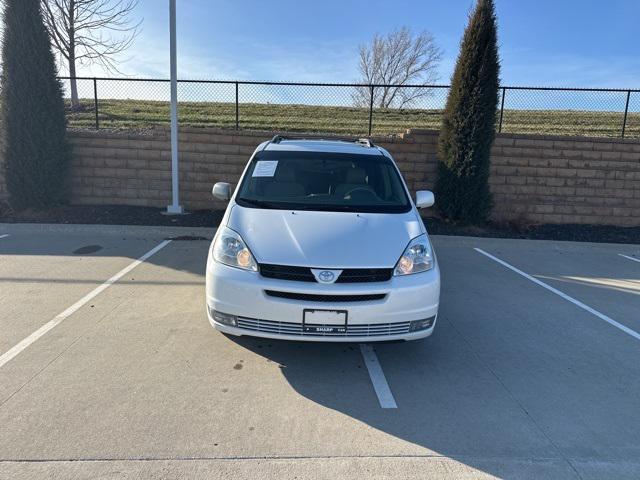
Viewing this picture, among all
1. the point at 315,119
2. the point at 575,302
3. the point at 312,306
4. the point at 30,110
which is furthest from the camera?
the point at 315,119

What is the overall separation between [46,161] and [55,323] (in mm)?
6803

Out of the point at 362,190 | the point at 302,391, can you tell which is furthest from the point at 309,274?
the point at 362,190

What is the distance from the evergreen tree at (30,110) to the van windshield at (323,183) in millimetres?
7111

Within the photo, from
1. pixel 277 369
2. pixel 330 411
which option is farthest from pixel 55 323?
pixel 330 411

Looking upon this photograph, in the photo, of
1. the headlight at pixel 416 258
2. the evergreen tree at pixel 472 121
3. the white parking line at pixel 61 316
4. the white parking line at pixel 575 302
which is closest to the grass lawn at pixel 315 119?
the evergreen tree at pixel 472 121

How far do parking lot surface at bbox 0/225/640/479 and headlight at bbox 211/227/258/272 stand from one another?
2.77ft

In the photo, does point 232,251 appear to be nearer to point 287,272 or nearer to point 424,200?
point 287,272

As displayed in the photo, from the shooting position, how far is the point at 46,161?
32.4 ft

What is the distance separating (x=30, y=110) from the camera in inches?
383

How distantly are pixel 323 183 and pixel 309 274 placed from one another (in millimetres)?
1703

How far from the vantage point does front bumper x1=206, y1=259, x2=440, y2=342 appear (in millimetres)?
3332

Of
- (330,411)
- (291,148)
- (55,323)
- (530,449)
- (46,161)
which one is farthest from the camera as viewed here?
(46,161)

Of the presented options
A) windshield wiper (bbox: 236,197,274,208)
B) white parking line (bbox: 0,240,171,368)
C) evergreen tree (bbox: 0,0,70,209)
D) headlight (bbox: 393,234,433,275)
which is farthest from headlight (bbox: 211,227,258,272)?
evergreen tree (bbox: 0,0,70,209)

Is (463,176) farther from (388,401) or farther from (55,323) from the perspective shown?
(55,323)
